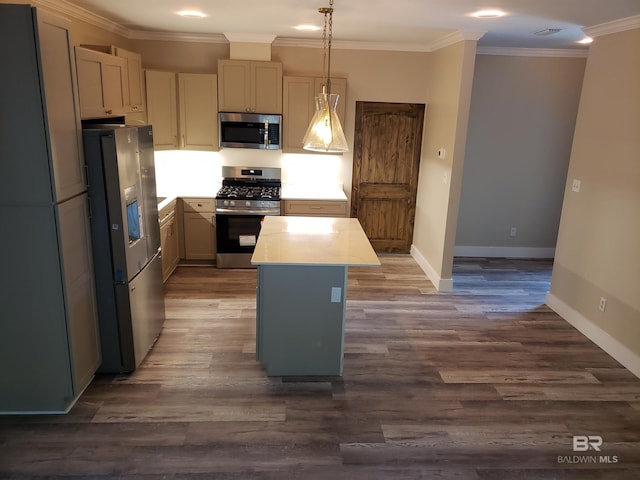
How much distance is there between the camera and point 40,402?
2881mm

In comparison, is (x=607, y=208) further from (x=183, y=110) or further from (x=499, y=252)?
(x=183, y=110)

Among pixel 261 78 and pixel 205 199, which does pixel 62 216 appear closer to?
pixel 205 199

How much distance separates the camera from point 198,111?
5473mm

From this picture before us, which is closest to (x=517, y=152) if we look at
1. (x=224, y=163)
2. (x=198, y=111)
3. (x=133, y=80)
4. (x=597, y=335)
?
(x=597, y=335)

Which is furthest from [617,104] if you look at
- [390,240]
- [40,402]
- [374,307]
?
[40,402]

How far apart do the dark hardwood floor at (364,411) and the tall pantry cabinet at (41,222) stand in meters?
0.34

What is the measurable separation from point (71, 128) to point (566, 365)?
12.9 feet

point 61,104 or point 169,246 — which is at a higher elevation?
point 61,104

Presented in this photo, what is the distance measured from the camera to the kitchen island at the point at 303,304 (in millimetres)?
3191

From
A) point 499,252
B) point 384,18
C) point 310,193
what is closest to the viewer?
point 384,18

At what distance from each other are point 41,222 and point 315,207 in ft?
11.0

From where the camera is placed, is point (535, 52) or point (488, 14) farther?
point (535, 52)

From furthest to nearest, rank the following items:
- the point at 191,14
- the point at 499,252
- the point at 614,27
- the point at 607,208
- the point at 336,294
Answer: the point at 499,252 < the point at 191,14 < the point at 607,208 < the point at 614,27 < the point at 336,294

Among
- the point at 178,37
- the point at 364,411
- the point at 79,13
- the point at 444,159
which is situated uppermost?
the point at 178,37
